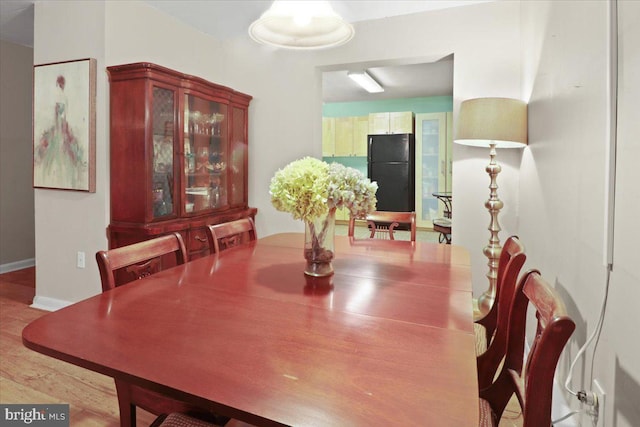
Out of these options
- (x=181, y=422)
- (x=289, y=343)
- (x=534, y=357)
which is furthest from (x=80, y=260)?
(x=534, y=357)

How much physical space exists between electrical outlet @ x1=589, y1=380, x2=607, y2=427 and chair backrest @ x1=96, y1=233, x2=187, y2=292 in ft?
5.17

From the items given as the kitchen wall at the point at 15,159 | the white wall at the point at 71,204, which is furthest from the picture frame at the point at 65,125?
the kitchen wall at the point at 15,159

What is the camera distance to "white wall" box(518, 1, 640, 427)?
1138mm

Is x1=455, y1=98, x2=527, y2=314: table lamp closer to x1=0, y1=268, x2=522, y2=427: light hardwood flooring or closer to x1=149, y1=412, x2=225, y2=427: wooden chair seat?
x1=0, y1=268, x2=522, y2=427: light hardwood flooring

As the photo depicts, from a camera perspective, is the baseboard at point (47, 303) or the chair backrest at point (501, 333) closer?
the chair backrest at point (501, 333)

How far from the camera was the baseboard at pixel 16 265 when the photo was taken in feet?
14.5

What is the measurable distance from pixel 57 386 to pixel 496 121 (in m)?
2.93

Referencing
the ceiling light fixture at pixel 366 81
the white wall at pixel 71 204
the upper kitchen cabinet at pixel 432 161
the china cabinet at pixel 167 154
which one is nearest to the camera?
the china cabinet at pixel 167 154

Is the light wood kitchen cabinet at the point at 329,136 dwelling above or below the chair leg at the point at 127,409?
above

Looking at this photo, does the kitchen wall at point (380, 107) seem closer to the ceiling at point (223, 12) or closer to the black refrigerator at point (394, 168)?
the black refrigerator at point (394, 168)

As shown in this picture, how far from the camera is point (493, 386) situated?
3.83ft

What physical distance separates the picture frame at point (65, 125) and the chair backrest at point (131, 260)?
1776mm

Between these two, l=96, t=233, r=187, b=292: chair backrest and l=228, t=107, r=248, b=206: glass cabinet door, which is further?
l=228, t=107, r=248, b=206: glass cabinet door

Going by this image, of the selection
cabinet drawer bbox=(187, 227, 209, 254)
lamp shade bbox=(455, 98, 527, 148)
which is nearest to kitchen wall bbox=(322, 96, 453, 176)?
cabinet drawer bbox=(187, 227, 209, 254)
